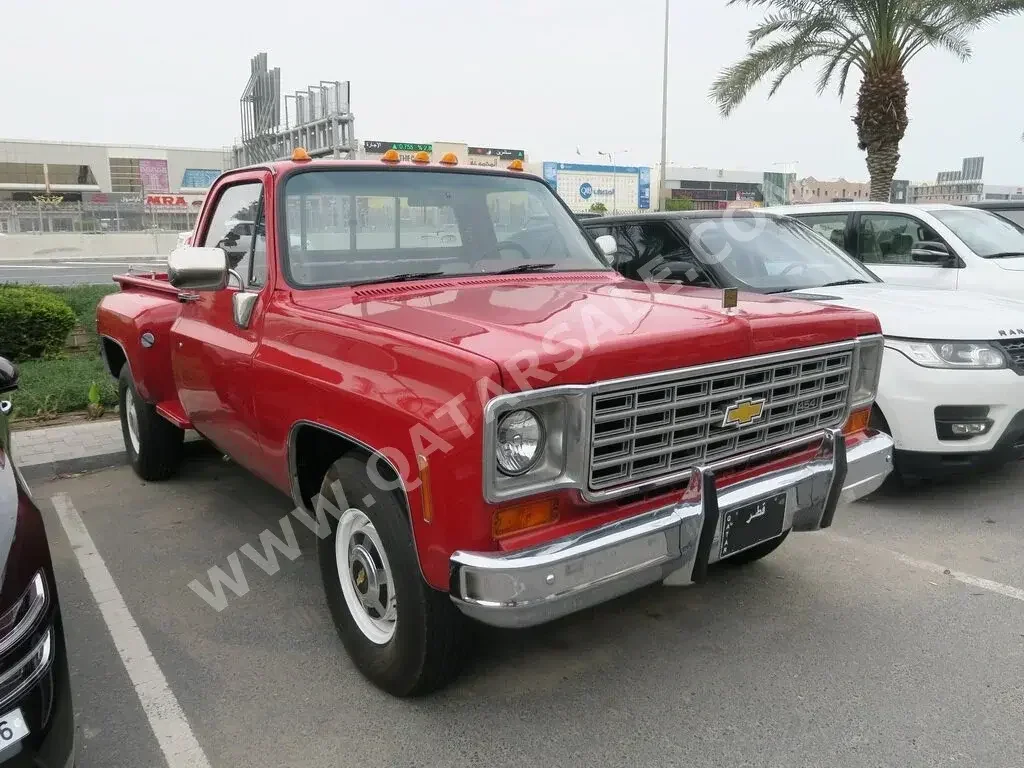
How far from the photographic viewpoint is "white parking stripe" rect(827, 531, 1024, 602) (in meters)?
3.83

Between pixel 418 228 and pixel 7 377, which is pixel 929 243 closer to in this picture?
pixel 418 228

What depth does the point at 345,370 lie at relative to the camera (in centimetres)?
289

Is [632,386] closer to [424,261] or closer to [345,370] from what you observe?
[345,370]

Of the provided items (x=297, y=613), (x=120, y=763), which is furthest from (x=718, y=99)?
(x=120, y=763)

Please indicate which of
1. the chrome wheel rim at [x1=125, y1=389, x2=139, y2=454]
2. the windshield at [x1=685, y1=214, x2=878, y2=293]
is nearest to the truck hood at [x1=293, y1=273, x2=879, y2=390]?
the windshield at [x1=685, y1=214, x2=878, y2=293]

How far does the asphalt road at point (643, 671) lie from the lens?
275 cm

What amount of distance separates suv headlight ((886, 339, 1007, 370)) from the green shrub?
8276mm

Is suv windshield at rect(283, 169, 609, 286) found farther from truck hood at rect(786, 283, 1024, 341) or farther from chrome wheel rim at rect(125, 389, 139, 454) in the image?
chrome wheel rim at rect(125, 389, 139, 454)

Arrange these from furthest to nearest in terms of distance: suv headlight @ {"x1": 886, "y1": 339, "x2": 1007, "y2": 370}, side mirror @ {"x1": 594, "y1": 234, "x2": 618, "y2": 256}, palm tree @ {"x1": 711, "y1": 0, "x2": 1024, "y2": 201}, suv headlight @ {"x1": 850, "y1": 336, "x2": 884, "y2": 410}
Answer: palm tree @ {"x1": 711, "y1": 0, "x2": 1024, "y2": 201}, suv headlight @ {"x1": 886, "y1": 339, "x2": 1007, "y2": 370}, side mirror @ {"x1": 594, "y1": 234, "x2": 618, "y2": 256}, suv headlight @ {"x1": 850, "y1": 336, "x2": 884, "y2": 410}

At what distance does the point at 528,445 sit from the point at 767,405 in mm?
1030

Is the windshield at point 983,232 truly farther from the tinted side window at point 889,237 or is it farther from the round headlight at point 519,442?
the round headlight at point 519,442

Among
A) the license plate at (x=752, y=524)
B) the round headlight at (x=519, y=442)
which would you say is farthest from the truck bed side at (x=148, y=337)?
the license plate at (x=752, y=524)

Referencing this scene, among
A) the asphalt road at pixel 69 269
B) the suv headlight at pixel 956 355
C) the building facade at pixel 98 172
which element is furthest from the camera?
the building facade at pixel 98 172

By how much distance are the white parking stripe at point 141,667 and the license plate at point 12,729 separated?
33.2 inches
